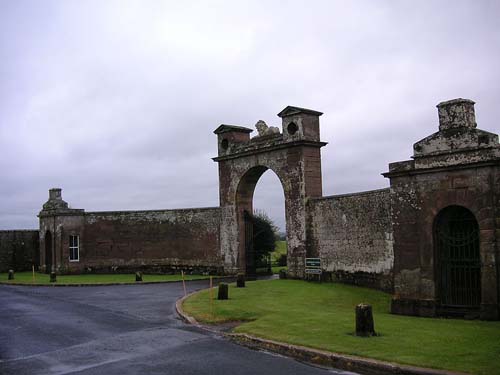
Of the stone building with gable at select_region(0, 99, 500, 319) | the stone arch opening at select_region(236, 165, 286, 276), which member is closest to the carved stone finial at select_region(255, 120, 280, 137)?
the stone building with gable at select_region(0, 99, 500, 319)

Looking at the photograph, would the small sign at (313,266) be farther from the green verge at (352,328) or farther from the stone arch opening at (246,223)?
the stone arch opening at (246,223)

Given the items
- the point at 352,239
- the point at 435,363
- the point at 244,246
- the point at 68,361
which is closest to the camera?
the point at 435,363

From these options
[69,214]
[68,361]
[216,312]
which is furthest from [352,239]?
[69,214]

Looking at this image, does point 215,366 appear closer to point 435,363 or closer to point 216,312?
point 435,363

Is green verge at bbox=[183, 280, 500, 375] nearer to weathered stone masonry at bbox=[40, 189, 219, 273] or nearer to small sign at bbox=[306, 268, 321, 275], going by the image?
small sign at bbox=[306, 268, 321, 275]

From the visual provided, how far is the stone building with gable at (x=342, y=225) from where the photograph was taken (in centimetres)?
1275

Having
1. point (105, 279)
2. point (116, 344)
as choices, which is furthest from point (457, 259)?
point (105, 279)

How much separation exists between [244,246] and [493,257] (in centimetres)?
1491

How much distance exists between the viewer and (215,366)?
8734 millimetres

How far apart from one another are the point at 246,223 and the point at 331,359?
17264mm

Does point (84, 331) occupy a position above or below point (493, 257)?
below

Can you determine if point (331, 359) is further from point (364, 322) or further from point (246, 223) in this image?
point (246, 223)

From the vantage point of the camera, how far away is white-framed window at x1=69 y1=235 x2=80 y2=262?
98.7 feet

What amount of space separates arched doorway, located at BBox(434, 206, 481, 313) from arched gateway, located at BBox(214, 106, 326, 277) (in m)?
8.91
